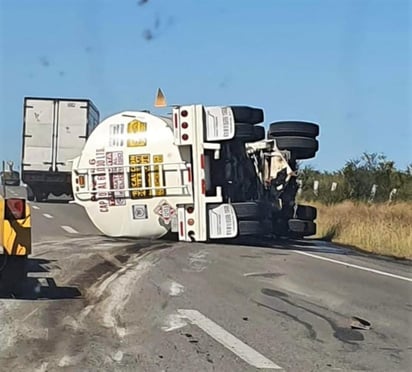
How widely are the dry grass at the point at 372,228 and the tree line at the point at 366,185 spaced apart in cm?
509

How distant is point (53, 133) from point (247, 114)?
17.2 meters

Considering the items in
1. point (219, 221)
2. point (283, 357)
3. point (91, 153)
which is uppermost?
point (91, 153)

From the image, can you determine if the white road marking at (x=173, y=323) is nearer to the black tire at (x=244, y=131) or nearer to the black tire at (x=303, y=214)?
the black tire at (x=244, y=131)

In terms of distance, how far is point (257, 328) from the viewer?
9.25 metres

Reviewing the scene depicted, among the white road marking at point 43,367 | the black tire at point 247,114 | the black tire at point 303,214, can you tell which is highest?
the black tire at point 247,114

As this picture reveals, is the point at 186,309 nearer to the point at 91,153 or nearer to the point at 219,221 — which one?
the point at 219,221

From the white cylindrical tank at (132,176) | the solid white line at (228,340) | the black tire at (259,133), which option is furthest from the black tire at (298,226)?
the solid white line at (228,340)

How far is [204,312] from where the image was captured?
33.0ft

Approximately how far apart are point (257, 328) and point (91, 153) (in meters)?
10.4

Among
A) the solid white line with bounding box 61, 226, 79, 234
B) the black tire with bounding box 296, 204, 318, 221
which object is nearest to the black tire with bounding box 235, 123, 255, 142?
the black tire with bounding box 296, 204, 318, 221

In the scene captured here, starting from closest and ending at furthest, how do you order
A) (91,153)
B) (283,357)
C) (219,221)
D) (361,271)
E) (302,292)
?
1. (283,357)
2. (302,292)
3. (361,271)
4. (219,221)
5. (91,153)

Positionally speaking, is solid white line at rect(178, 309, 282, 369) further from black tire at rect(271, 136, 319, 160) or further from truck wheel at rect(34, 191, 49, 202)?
truck wheel at rect(34, 191, 49, 202)

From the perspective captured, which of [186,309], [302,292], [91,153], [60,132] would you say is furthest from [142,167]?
[60,132]

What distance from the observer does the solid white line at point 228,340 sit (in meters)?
7.79
